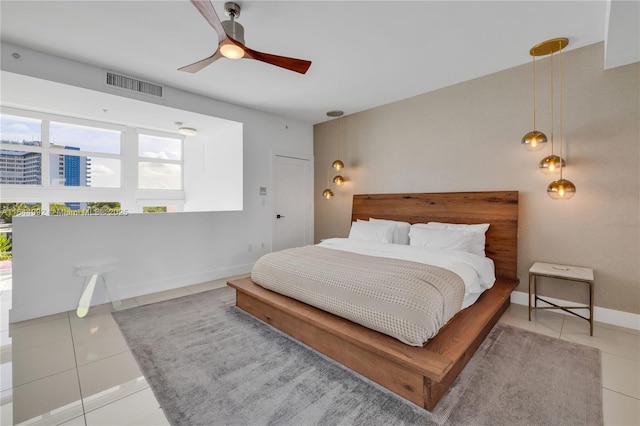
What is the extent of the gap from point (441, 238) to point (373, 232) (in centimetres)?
97

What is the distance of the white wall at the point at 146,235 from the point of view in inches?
119

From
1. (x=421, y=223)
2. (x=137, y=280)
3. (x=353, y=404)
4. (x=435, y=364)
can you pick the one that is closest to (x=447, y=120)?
(x=421, y=223)

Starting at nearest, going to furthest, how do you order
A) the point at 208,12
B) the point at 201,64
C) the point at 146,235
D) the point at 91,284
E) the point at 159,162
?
the point at 208,12
the point at 201,64
the point at 91,284
the point at 146,235
the point at 159,162

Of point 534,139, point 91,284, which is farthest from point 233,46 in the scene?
point 91,284

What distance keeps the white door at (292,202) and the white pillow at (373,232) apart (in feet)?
5.38

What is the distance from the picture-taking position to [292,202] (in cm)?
561

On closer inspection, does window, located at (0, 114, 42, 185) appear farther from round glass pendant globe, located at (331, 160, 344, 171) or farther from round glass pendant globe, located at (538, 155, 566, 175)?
round glass pendant globe, located at (538, 155, 566, 175)

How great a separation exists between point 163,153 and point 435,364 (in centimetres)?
591

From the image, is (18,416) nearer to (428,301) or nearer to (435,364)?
(435,364)

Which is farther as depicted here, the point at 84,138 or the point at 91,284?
the point at 84,138

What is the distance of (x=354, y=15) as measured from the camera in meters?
2.46

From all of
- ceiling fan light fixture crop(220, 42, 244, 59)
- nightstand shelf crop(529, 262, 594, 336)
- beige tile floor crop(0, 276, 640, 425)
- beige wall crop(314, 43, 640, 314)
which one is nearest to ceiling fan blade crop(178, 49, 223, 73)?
ceiling fan light fixture crop(220, 42, 244, 59)

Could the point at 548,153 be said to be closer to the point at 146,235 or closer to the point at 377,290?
the point at 377,290

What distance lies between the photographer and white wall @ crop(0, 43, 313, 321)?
9.94ft
